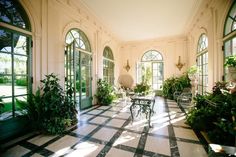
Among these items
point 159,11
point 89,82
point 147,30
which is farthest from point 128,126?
point 147,30

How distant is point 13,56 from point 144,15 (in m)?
4.33

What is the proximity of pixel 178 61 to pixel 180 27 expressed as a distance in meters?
2.14

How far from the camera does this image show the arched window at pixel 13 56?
2.63 m

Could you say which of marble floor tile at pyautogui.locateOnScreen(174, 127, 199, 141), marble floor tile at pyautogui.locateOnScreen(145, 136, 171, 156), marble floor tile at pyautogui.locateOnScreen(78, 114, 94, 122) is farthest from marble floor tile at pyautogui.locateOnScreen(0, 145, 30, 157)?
marble floor tile at pyautogui.locateOnScreen(174, 127, 199, 141)

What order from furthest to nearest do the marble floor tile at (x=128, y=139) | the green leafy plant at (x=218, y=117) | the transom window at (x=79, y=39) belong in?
Answer: 1. the transom window at (x=79, y=39)
2. the marble floor tile at (x=128, y=139)
3. the green leafy plant at (x=218, y=117)

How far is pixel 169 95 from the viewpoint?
725 cm

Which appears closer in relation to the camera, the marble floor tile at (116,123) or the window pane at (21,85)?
the window pane at (21,85)

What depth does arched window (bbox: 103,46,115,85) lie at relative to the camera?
272 inches

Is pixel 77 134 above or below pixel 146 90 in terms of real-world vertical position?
below

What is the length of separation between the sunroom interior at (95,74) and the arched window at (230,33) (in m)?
0.02

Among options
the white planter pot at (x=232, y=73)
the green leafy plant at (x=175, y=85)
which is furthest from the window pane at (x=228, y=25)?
the green leafy plant at (x=175, y=85)

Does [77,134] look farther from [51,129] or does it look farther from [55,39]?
[55,39]

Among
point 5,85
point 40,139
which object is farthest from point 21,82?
point 40,139

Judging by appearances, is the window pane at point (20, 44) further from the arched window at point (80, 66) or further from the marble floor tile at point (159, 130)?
the marble floor tile at point (159, 130)
